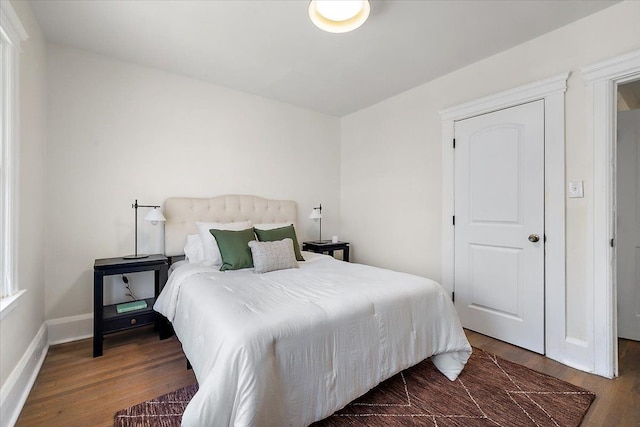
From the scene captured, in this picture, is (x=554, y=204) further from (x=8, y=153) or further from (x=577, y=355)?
(x=8, y=153)

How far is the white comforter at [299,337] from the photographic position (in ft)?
4.04

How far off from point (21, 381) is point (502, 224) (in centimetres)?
370

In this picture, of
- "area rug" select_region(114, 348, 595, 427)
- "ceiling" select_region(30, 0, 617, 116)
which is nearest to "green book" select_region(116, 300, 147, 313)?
"area rug" select_region(114, 348, 595, 427)

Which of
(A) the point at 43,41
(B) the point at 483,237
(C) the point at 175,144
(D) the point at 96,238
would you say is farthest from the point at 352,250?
(A) the point at 43,41

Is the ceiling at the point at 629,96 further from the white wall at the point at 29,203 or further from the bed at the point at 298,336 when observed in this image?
the white wall at the point at 29,203

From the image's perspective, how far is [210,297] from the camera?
5.76 feet

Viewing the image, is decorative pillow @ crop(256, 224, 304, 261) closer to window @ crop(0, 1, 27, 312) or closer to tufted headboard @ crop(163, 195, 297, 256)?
tufted headboard @ crop(163, 195, 297, 256)

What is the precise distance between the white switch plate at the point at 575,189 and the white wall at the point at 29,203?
12.3 ft

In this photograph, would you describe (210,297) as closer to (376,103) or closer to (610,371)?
(610,371)

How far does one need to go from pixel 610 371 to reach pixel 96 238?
14.0ft

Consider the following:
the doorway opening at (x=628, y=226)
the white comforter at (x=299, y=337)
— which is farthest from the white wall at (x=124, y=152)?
the doorway opening at (x=628, y=226)

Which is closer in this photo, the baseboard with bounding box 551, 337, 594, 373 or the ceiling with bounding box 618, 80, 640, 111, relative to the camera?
the baseboard with bounding box 551, 337, 594, 373

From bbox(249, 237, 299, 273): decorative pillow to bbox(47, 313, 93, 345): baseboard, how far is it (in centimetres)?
164

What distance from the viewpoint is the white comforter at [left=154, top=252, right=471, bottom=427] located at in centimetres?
123
